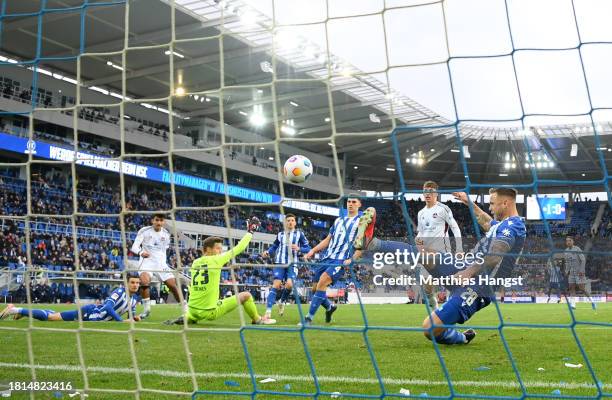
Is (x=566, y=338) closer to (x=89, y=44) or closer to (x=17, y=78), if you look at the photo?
(x=89, y=44)

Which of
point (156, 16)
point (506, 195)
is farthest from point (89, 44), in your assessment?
point (506, 195)

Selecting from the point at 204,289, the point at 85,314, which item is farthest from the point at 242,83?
the point at 204,289

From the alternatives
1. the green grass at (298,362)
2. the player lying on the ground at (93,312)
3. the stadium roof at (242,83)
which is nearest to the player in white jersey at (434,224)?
the green grass at (298,362)

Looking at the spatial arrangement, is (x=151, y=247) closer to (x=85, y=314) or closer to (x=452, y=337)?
(x=85, y=314)

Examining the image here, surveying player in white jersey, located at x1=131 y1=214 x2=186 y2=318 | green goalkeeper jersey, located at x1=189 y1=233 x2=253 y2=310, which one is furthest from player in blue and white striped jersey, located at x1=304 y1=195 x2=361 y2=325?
player in white jersey, located at x1=131 y1=214 x2=186 y2=318

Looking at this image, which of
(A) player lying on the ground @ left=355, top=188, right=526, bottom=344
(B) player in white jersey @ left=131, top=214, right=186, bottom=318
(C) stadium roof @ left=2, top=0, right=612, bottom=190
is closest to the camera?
(A) player lying on the ground @ left=355, top=188, right=526, bottom=344

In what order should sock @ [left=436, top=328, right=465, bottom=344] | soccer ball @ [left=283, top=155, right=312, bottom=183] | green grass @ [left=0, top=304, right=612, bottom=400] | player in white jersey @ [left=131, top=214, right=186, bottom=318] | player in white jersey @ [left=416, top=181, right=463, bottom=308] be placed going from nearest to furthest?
green grass @ [left=0, top=304, right=612, bottom=400] < sock @ [left=436, top=328, right=465, bottom=344] < soccer ball @ [left=283, top=155, right=312, bottom=183] < player in white jersey @ [left=416, top=181, right=463, bottom=308] < player in white jersey @ [left=131, top=214, right=186, bottom=318]

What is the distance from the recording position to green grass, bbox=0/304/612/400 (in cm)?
362

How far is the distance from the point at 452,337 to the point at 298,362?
175 cm

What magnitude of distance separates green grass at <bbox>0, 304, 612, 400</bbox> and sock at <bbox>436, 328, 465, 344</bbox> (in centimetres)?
17

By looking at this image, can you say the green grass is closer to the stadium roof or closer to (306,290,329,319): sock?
(306,290,329,319): sock

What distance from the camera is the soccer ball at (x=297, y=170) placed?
23.5 ft

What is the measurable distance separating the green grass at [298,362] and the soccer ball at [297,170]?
1.78 metres

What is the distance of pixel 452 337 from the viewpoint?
563cm
